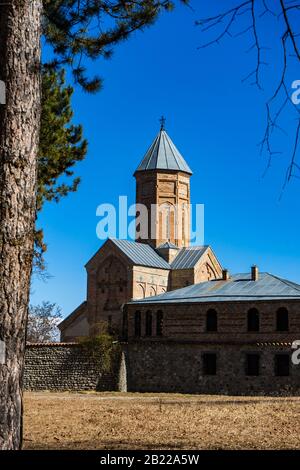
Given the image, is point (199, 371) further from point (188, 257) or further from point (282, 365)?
point (188, 257)

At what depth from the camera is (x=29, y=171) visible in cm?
616

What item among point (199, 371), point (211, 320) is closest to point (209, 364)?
point (199, 371)

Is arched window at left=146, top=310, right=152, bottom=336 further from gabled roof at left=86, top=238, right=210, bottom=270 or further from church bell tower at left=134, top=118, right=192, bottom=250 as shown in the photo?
church bell tower at left=134, top=118, right=192, bottom=250

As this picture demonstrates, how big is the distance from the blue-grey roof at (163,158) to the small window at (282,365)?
→ 20692mm

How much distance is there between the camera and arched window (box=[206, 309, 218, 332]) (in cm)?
3209

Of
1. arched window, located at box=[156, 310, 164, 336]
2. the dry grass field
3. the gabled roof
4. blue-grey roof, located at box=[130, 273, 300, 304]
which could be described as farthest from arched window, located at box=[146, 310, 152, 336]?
the dry grass field

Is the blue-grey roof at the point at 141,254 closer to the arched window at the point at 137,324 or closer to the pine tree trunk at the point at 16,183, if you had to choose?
the arched window at the point at 137,324

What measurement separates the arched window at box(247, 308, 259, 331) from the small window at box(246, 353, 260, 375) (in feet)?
4.48

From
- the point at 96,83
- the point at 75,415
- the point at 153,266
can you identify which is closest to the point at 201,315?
the point at 153,266

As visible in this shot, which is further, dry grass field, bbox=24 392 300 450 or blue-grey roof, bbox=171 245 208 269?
blue-grey roof, bbox=171 245 208 269

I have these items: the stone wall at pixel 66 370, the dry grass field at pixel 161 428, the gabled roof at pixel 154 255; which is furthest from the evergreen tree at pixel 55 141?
the gabled roof at pixel 154 255

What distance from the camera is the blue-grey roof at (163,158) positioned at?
156 feet

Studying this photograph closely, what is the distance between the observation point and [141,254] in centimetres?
4356

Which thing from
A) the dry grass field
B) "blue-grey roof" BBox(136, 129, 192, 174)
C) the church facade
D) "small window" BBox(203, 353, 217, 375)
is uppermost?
"blue-grey roof" BBox(136, 129, 192, 174)
